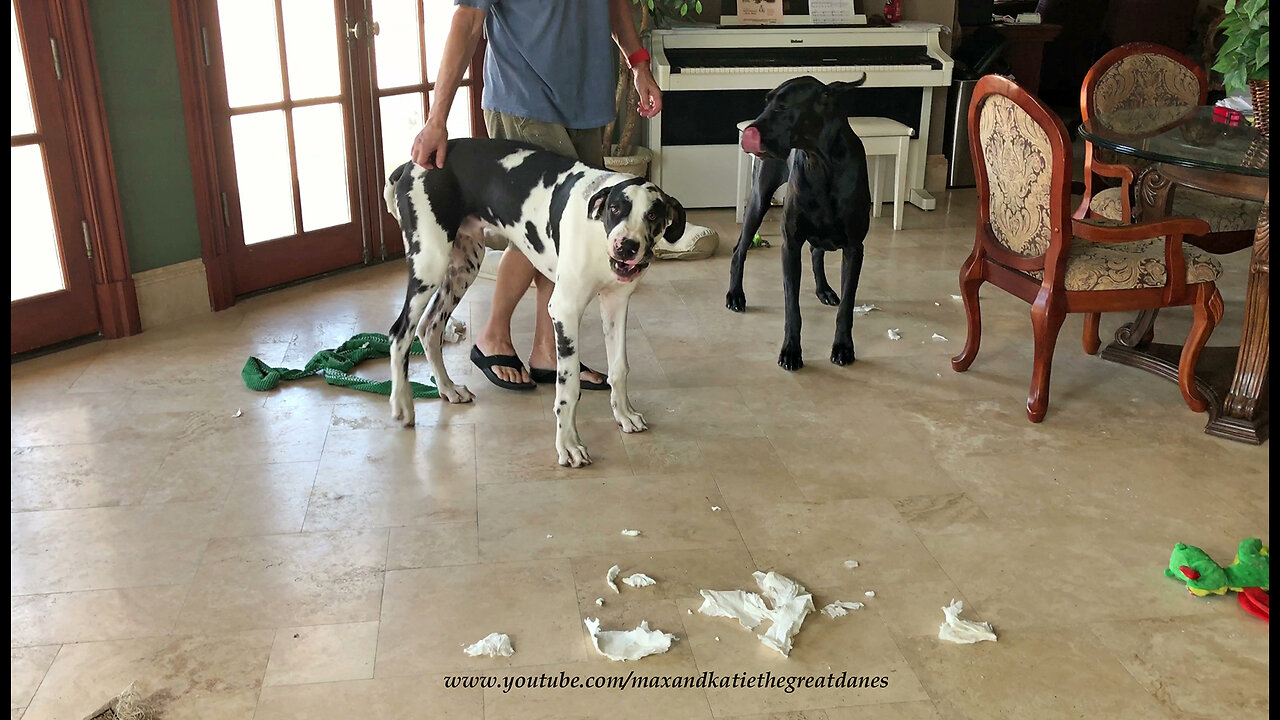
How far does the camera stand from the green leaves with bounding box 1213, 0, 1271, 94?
2.69 metres

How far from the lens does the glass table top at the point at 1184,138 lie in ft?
8.56

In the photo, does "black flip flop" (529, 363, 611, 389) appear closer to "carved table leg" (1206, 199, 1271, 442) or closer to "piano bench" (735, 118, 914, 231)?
"carved table leg" (1206, 199, 1271, 442)

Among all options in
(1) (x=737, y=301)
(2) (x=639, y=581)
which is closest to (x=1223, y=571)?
(2) (x=639, y=581)

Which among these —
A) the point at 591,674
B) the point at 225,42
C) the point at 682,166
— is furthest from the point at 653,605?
the point at 682,166

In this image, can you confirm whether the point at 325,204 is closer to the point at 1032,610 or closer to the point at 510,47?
the point at 510,47

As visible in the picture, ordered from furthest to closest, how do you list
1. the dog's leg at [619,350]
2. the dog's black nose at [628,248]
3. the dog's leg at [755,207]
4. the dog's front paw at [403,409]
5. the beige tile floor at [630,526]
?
the dog's leg at [755,207] → the dog's front paw at [403,409] → the dog's leg at [619,350] → the dog's black nose at [628,248] → the beige tile floor at [630,526]

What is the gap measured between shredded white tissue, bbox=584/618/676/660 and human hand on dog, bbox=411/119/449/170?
129 cm

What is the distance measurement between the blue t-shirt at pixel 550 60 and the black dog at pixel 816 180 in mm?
479

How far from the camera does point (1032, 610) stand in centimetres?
197

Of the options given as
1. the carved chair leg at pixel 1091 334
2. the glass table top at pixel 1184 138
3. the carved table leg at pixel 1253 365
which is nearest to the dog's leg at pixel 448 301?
the glass table top at pixel 1184 138

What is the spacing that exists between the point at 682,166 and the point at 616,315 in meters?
2.90

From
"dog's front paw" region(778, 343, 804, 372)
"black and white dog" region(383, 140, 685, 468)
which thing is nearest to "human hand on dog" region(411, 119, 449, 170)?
"black and white dog" region(383, 140, 685, 468)

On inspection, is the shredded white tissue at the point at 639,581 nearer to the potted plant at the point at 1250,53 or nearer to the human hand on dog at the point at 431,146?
the human hand on dog at the point at 431,146

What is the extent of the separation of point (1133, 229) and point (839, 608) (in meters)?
1.45
